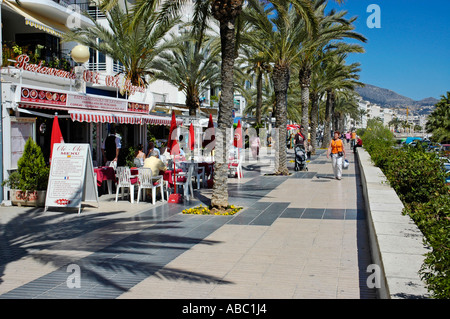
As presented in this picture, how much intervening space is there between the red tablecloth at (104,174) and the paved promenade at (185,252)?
1409 millimetres

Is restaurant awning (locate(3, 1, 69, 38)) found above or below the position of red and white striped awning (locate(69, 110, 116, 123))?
above

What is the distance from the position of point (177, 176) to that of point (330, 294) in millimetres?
8351

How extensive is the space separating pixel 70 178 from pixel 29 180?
1418mm

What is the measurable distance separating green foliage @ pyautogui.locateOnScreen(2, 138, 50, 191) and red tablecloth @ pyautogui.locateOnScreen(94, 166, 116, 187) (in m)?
1.57

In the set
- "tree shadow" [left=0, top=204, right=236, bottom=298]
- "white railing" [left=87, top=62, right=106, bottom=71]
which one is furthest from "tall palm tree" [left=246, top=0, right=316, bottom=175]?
"white railing" [left=87, top=62, right=106, bottom=71]

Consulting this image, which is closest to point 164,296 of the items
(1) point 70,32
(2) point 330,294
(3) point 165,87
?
(2) point 330,294

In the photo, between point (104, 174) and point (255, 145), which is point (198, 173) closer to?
point (104, 174)

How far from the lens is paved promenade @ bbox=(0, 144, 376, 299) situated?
529 centimetres

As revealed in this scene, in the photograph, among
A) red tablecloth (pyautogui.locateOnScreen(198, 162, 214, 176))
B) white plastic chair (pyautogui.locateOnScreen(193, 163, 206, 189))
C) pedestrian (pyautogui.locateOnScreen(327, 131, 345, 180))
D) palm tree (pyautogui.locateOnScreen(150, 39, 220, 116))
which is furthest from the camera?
palm tree (pyautogui.locateOnScreen(150, 39, 220, 116))

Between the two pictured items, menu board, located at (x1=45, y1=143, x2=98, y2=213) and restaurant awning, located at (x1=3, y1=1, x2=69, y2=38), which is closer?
menu board, located at (x1=45, y1=143, x2=98, y2=213)

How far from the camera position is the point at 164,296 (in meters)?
5.03

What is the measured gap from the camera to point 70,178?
1062 centimetres

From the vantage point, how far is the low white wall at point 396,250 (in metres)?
3.88

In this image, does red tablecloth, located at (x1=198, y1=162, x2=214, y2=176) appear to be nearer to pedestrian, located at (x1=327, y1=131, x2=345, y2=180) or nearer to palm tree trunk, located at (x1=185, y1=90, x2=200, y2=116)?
pedestrian, located at (x1=327, y1=131, x2=345, y2=180)
